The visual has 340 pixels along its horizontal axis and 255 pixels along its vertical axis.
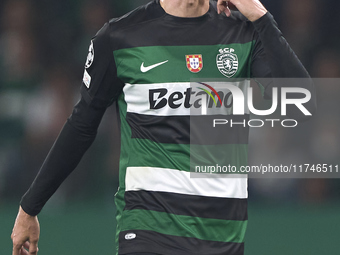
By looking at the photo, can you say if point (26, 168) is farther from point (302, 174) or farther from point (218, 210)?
point (218, 210)

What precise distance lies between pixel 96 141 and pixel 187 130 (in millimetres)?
4615

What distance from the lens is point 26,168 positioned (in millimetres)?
7441

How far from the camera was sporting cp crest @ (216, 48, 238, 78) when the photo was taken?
315 centimetres

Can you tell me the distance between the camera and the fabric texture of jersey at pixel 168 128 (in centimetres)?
304

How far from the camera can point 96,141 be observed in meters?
7.61

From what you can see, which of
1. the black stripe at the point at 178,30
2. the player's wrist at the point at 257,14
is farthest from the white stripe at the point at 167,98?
the player's wrist at the point at 257,14

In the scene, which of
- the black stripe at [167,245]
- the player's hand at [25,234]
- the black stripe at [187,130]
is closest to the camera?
the black stripe at [167,245]

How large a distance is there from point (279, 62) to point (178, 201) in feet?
2.41

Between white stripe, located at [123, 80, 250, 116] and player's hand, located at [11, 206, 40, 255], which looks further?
player's hand, located at [11, 206, 40, 255]

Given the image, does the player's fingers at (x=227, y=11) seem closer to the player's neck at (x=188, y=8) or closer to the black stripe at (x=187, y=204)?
the player's neck at (x=188, y=8)

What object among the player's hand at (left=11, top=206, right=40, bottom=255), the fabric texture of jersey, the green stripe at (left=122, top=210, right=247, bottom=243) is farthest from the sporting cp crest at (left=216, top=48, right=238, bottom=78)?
the player's hand at (left=11, top=206, right=40, bottom=255)

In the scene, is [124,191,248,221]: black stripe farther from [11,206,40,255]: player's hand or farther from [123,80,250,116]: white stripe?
[11,206,40,255]: player's hand

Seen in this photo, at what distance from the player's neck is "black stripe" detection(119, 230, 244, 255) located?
3.31ft

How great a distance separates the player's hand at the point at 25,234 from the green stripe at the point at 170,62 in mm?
810
